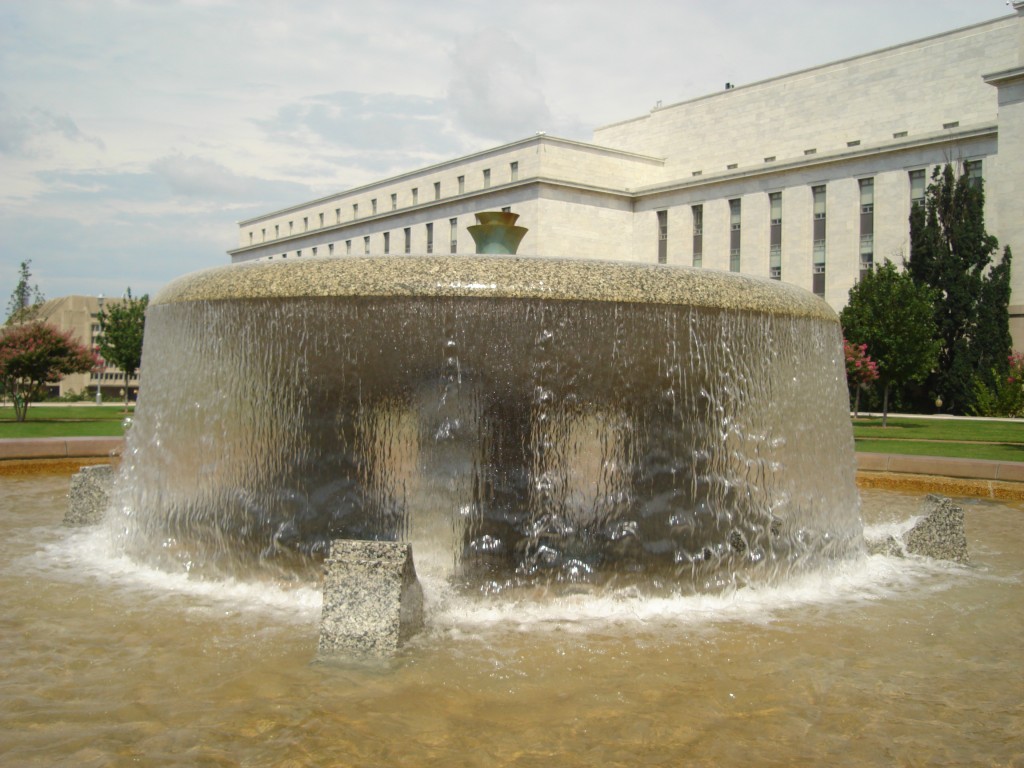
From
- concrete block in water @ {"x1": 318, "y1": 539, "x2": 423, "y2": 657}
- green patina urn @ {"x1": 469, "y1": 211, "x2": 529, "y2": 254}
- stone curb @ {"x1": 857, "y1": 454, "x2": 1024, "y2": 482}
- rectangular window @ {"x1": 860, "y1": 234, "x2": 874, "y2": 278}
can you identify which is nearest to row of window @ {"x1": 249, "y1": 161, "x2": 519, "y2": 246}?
rectangular window @ {"x1": 860, "y1": 234, "x2": 874, "y2": 278}

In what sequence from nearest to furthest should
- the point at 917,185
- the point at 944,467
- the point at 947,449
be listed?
the point at 944,467 → the point at 947,449 → the point at 917,185

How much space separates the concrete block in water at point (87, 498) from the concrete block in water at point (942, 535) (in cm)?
576

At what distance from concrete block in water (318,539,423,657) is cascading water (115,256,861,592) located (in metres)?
0.81

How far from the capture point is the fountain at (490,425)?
5043mm

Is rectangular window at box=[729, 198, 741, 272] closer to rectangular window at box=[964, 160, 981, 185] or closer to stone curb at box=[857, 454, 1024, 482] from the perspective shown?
rectangular window at box=[964, 160, 981, 185]

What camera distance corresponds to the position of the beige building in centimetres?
4191

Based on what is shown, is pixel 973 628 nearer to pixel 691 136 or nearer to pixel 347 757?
pixel 347 757

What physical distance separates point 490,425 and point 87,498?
369cm

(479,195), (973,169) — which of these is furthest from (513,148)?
(973,169)

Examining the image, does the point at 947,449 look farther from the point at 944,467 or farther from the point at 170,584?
the point at 170,584

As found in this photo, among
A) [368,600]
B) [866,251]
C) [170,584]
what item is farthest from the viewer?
[866,251]

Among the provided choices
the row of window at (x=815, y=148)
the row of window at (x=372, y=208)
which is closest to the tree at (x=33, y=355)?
the row of window at (x=372, y=208)

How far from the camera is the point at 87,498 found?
7105 mm

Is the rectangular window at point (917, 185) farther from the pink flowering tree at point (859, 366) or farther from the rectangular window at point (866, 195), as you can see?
the pink flowering tree at point (859, 366)
